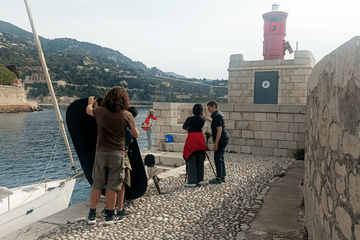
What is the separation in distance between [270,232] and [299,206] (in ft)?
3.95

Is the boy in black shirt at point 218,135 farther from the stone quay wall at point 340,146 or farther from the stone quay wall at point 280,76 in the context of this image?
the stone quay wall at point 280,76

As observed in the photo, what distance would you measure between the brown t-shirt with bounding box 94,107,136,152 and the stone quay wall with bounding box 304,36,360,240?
2.47 m

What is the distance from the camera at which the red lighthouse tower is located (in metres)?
18.1

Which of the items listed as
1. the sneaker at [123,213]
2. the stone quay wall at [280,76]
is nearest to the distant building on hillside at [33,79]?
the stone quay wall at [280,76]

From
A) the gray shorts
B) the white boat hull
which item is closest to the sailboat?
the white boat hull

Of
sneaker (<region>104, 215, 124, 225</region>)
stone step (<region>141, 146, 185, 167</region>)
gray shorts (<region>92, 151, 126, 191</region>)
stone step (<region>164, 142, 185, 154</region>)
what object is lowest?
stone step (<region>141, 146, 185, 167</region>)

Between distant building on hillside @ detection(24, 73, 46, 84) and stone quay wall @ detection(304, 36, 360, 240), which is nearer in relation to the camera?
stone quay wall @ detection(304, 36, 360, 240)

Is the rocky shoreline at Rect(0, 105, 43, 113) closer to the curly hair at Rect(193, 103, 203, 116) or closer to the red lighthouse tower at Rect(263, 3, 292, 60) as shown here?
the red lighthouse tower at Rect(263, 3, 292, 60)

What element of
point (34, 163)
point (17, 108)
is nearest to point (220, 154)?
point (34, 163)

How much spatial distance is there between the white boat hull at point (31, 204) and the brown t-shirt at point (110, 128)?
4.93 m

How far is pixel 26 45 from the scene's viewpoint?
142 metres

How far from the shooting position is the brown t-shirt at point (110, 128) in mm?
3826

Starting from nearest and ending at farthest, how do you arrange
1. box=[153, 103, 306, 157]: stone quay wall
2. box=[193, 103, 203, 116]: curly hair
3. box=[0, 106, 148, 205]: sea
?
box=[193, 103, 203, 116]: curly hair < box=[153, 103, 306, 157]: stone quay wall < box=[0, 106, 148, 205]: sea

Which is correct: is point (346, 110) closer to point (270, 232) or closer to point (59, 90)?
point (270, 232)
